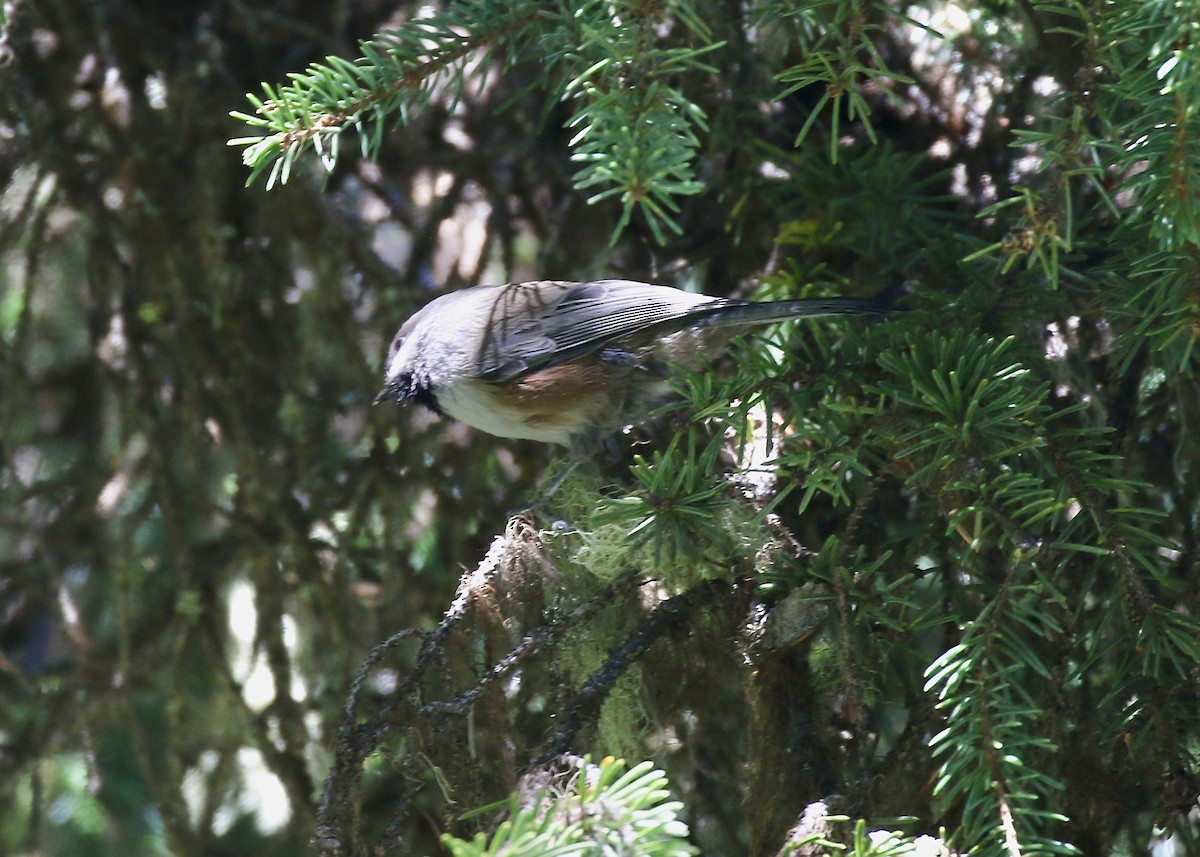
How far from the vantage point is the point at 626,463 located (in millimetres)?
2590

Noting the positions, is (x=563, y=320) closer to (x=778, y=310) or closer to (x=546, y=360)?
(x=546, y=360)

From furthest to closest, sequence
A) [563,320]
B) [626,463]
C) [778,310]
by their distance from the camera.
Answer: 1. [563,320]
2. [626,463]
3. [778,310]

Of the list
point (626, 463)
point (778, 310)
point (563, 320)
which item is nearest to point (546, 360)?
point (563, 320)

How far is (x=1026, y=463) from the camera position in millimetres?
1749

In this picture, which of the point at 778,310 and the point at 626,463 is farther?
the point at 626,463

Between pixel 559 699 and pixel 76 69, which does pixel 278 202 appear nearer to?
pixel 76 69

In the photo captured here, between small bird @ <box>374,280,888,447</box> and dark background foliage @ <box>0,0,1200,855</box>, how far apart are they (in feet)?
0.53

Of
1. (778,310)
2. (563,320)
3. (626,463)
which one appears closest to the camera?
(778,310)

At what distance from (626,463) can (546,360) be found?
0.34 m

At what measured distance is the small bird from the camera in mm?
2635

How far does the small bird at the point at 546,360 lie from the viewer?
263 centimetres

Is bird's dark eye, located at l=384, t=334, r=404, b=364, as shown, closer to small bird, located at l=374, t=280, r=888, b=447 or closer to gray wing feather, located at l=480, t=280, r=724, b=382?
small bird, located at l=374, t=280, r=888, b=447

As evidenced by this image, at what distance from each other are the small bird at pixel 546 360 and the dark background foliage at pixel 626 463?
16cm

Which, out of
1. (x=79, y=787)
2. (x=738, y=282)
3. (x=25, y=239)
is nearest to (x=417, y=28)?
(x=738, y=282)
